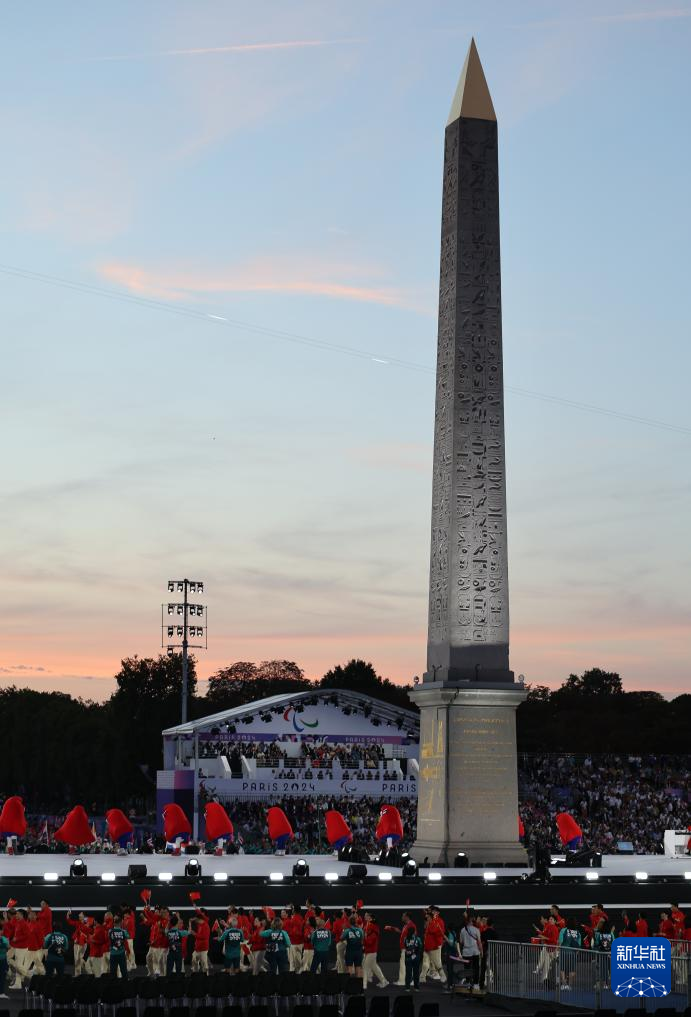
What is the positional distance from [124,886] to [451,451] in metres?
13.6

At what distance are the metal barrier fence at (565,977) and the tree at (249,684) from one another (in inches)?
4565

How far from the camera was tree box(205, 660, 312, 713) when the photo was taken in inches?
5910

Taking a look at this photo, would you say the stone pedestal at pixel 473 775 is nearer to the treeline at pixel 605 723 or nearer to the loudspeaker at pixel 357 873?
the loudspeaker at pixel 357 873

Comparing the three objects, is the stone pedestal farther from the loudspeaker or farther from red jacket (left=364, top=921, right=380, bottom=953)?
red jacket (left=364, top=921, right=380, bottom=953)

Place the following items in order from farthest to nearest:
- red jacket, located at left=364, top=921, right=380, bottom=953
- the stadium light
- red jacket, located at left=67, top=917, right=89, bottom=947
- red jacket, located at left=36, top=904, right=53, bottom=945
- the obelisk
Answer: the obelisk, the stadium light, red jacket, located at left=364, top=921, right=380, bottom=953, red jacket, located at left=36, top=904, right=53, bottom=945, red jacket, located at left=67, top=917, right=89, bottom=947

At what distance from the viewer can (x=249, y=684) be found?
155 metres

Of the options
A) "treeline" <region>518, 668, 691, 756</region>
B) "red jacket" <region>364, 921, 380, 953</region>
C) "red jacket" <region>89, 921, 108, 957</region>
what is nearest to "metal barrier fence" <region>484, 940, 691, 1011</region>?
"red jacket" <region>364, 921, 380, 953</region>

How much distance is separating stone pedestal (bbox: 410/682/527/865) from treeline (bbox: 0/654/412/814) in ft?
237

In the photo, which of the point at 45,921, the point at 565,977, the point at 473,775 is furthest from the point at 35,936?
the point at 473,775

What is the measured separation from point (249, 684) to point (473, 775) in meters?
113

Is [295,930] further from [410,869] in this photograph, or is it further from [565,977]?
[410,869]

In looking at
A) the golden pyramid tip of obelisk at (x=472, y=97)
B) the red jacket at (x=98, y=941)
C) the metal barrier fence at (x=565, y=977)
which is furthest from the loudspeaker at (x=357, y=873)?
the golden pyramid tip of obelisk at (x=472, y=97)

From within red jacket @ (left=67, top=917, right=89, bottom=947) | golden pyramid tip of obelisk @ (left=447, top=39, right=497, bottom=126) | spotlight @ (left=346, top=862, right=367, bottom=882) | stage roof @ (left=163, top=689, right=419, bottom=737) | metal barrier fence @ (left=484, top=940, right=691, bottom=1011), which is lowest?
metal barrier fence @ (left=484, top=940, right=691, bottom=1011)

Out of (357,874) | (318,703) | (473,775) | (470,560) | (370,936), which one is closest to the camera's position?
(370,936)
